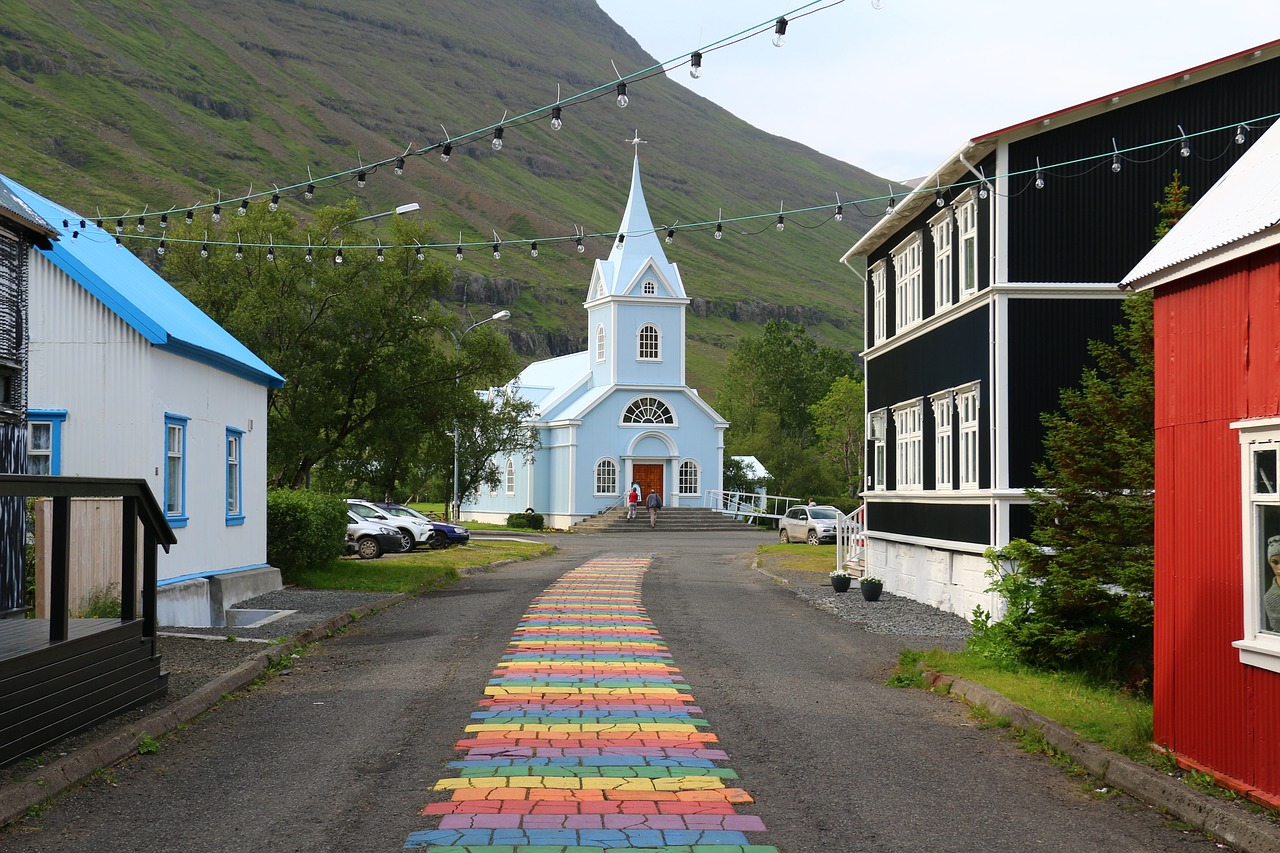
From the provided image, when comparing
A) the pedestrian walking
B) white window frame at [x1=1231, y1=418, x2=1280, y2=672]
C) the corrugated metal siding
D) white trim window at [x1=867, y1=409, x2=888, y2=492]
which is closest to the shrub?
white trim window at [x1=867, y1=409, x2=888, y2=492]

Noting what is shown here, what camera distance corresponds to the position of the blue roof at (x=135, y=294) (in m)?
Answer: 17.0

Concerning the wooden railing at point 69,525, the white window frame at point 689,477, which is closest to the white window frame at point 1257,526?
the wooden railing at point 69,525

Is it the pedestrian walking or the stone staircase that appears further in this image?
the stone staircase

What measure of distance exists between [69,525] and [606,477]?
47.7m

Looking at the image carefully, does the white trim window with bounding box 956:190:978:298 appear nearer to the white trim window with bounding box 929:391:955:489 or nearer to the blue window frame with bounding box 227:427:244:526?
the white trim window with bounding box 929:391:955:489

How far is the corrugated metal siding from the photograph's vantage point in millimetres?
18094

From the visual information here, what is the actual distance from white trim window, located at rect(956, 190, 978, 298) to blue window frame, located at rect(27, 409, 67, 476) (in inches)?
490

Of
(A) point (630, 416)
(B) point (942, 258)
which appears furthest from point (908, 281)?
(A) point (630, 416)

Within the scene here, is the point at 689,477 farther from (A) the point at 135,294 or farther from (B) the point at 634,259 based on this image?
(A) the point at 135,294

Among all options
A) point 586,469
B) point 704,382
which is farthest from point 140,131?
point 586,469

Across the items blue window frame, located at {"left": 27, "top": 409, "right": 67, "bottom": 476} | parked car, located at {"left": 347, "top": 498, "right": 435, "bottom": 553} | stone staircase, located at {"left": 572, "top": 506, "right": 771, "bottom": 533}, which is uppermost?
blue window frame, located at {"left": 27, "top": 409, "right": 67, "bottom": 476}

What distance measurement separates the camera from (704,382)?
599 ft

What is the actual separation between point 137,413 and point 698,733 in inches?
414

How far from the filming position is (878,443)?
86.5 ft
